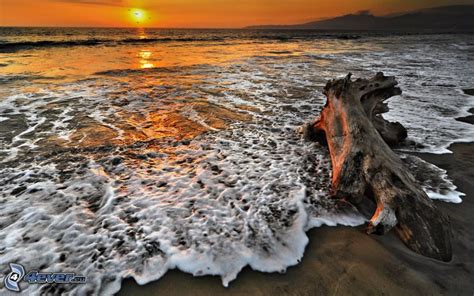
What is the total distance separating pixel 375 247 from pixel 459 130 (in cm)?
496

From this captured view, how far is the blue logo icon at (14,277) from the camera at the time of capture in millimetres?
2314

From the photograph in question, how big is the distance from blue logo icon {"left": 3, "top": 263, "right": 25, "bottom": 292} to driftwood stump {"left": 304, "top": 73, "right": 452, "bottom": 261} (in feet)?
11.1

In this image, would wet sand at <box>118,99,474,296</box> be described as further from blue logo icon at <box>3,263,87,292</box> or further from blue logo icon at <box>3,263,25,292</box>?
blue logo icon at <box>3,263,25,292</box>

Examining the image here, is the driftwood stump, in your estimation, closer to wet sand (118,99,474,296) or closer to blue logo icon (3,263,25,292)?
wet sand (118,99,474,296)

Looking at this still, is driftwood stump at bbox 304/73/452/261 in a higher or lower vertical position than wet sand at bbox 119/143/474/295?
higher

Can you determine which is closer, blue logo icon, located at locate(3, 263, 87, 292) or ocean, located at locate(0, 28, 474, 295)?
blue logo icon, located at locate(3, 263, 87, 292)

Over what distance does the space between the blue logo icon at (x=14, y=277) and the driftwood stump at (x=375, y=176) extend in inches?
133

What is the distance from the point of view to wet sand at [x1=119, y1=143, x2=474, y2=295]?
2293mm

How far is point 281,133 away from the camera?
5.79 meters

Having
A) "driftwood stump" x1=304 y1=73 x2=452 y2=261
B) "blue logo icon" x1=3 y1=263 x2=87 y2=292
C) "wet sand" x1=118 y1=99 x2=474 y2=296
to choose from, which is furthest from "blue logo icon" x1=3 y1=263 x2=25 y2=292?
"driftwood stump" x1=304 y1=73 x2=452 y2=261

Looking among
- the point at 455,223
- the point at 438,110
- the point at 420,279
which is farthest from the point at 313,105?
the point at 420,279

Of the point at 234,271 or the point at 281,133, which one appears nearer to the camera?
the point at 234,271

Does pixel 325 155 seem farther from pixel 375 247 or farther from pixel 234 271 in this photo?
pixel 234 271

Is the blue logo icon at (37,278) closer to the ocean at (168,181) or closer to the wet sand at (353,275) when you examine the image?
the ocean at (168,181)
